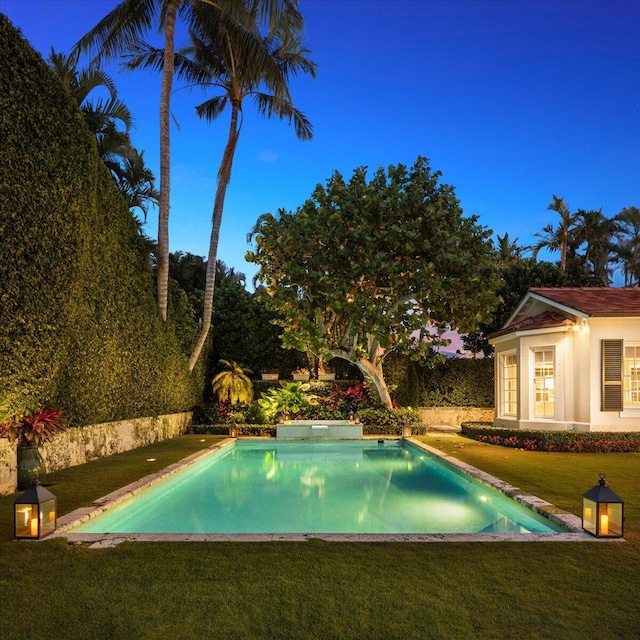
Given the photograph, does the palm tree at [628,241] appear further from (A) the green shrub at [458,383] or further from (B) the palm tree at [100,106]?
(B) the palm tree at [100,106]

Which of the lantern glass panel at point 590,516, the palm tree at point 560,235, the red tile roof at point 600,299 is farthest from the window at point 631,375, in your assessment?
the palm tree at point 560,235

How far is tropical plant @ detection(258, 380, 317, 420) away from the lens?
1939 centimetres

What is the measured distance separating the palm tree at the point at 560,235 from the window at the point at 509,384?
2272cm

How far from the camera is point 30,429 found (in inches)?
324

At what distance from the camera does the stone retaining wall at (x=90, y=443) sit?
818cm

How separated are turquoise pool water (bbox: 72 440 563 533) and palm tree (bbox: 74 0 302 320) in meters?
5.99

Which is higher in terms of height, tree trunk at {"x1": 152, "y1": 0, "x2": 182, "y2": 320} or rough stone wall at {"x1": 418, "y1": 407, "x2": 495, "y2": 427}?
tree trunk at {"x1": 152, "y1": 0, "x2": 182, "y2": 320}

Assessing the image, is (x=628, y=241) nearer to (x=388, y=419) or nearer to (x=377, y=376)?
(x=377, y=376)

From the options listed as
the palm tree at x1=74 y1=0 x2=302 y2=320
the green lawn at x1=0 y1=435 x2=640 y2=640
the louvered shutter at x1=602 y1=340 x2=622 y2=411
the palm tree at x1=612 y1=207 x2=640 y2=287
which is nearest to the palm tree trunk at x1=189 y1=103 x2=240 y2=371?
the palm tree at x1=74 y1=0 x2=302 y2=320

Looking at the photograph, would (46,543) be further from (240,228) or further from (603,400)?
(240,228)

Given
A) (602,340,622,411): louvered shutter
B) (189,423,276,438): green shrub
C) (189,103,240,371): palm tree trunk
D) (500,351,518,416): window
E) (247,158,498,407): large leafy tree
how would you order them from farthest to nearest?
(189,423,276,438): green shrub → (500,351,518,416): window → (189,103,240,371): palm tree trunk → (247,158,498,407): large leafy tree → (602,340,622,411): louvered shutter

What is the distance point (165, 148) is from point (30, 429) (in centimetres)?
979

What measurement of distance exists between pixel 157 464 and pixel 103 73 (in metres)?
A: 11.8

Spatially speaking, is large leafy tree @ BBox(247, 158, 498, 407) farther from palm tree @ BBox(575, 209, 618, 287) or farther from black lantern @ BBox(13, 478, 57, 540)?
palm tree @ BBox(575, 209, 618, 287)
